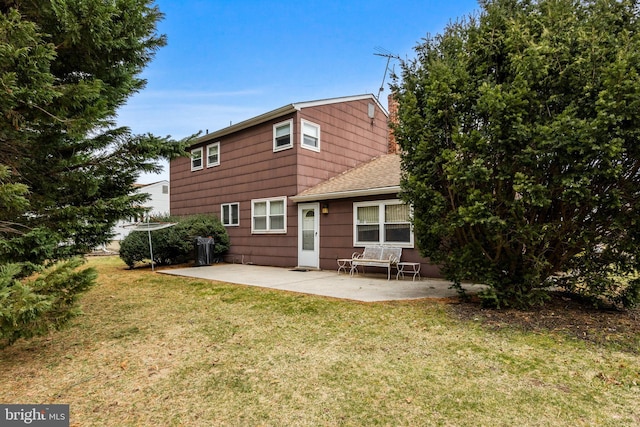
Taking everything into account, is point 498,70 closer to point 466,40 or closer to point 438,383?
point 466,40

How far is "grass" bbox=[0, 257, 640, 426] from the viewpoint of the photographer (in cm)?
242

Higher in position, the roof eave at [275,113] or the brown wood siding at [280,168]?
the roof eave at [275,113]

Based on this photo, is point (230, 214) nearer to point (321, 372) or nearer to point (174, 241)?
point (174, 241)

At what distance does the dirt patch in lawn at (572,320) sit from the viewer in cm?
386

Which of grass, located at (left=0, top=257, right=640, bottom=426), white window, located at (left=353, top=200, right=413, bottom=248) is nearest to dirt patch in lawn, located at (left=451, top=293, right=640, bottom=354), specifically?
grass, located at (left=0, top=257, right=640, bottom=426)

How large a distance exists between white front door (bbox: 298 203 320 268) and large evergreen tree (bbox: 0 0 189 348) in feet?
19.7

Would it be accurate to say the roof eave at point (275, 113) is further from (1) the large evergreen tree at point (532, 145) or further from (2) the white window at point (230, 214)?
(1) the large evergreen tree at point (532, 145)

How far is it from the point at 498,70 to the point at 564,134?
1424 millimetres

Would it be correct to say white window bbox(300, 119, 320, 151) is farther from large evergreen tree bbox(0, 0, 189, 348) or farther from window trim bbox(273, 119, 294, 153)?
large evergreen tree bbox(0, 0, 189, 348)

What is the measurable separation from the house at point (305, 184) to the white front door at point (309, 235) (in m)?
0.03

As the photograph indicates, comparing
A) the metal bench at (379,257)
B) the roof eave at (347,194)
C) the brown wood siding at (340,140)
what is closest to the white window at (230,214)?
the roof eave at (347,194)

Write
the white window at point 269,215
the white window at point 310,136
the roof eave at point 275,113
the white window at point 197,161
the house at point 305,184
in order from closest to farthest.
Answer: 1. the house at point 305,184
2. the roof eave at point 275,113
3. the white window at point 310,136
4. the white window at point 269,215
5. the white window at point 197,161

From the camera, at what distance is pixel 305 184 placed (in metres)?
10.9

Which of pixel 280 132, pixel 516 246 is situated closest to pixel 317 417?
→ pixel 516 246
